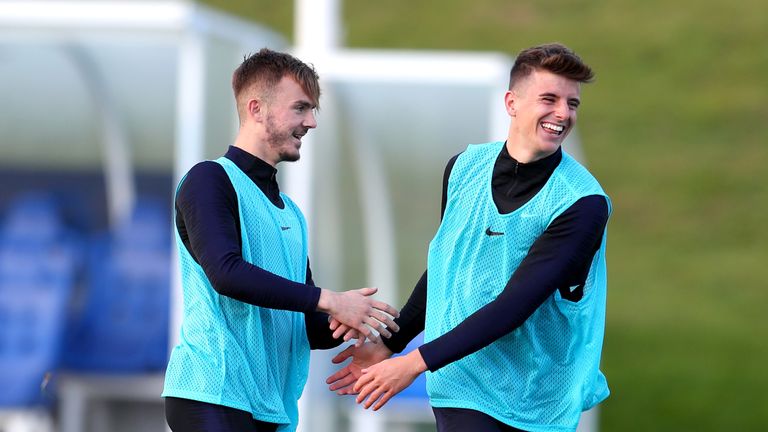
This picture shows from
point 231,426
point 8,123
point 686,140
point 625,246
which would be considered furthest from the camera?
point 686,140

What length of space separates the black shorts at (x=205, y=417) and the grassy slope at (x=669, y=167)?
37.9ft

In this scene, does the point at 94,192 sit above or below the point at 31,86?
below

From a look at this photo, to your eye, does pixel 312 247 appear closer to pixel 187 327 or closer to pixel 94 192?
pixel 94 192

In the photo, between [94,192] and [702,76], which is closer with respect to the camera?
[94,192]

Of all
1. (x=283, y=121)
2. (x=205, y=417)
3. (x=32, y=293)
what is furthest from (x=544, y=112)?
(x=32, y=293)

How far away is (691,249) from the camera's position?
23.8 m

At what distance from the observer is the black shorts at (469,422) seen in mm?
4840

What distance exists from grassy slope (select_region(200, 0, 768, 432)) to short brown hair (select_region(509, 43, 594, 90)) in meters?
11.3

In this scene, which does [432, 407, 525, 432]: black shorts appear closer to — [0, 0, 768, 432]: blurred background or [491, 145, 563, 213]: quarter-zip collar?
[491, 145, 563, 213]: quarter-zip collar

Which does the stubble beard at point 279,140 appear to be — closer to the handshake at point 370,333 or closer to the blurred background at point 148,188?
the handshake at point 370,333

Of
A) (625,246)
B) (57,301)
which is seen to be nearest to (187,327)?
(57,301)

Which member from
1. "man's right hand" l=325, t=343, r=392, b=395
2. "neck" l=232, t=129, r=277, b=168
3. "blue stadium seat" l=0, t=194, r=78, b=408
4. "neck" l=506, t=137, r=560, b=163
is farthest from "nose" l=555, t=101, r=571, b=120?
"blue stadium seat" l=0, t=194, r=78, b=408

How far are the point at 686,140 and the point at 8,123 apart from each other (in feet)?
53.5

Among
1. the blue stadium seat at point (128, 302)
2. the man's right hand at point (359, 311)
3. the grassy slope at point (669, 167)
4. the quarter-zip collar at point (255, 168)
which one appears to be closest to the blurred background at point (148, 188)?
the blue stadium seat at point (128, 302)
